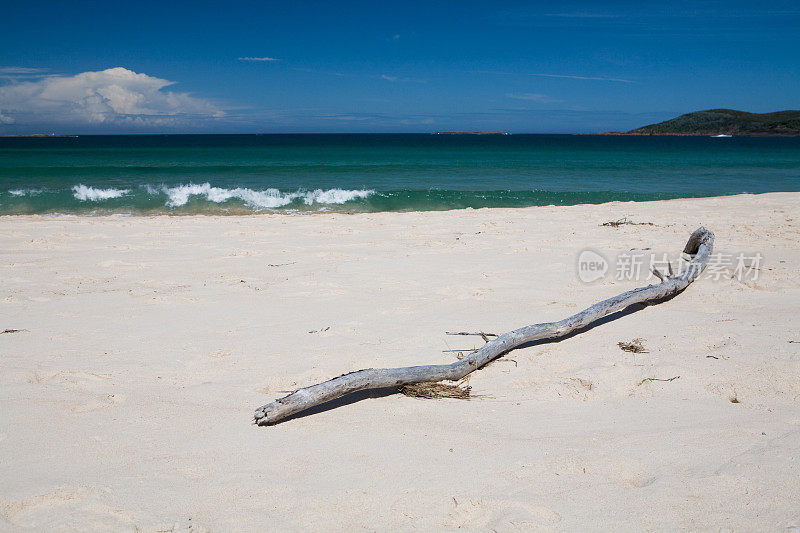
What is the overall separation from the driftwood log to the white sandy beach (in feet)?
0.33

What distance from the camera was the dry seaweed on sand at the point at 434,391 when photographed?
2.93 m

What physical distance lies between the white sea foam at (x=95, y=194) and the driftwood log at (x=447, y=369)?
1415 centimetres

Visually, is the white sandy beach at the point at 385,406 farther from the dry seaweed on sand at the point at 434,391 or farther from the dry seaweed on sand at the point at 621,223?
the dry seaweed on sand at the point at 621,223

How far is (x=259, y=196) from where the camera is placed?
14633mm

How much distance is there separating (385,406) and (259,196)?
1283 centimetres

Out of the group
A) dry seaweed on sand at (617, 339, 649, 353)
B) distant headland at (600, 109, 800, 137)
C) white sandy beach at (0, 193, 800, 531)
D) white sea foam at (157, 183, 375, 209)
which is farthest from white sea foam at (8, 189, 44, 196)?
distant headland at (600, 109, 800, 137)

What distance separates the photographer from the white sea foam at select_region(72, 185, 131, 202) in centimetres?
1407

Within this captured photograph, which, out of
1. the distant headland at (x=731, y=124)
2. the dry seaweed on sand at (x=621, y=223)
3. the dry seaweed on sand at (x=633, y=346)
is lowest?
the dry seaweed on sand at (x=633, y=346)

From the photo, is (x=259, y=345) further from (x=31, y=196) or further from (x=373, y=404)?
(x=31, y=196)

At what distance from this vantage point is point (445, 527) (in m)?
1.95

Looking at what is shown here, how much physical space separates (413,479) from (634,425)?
127 centimetres

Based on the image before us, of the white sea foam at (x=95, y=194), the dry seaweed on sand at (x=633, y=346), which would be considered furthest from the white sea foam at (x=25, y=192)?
the dry seaweed on sand at (x=633, y=346)

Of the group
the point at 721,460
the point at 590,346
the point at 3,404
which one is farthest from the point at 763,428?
the point at 3,404

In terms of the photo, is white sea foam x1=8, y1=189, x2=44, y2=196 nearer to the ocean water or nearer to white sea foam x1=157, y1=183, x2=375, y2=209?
the ocean water
